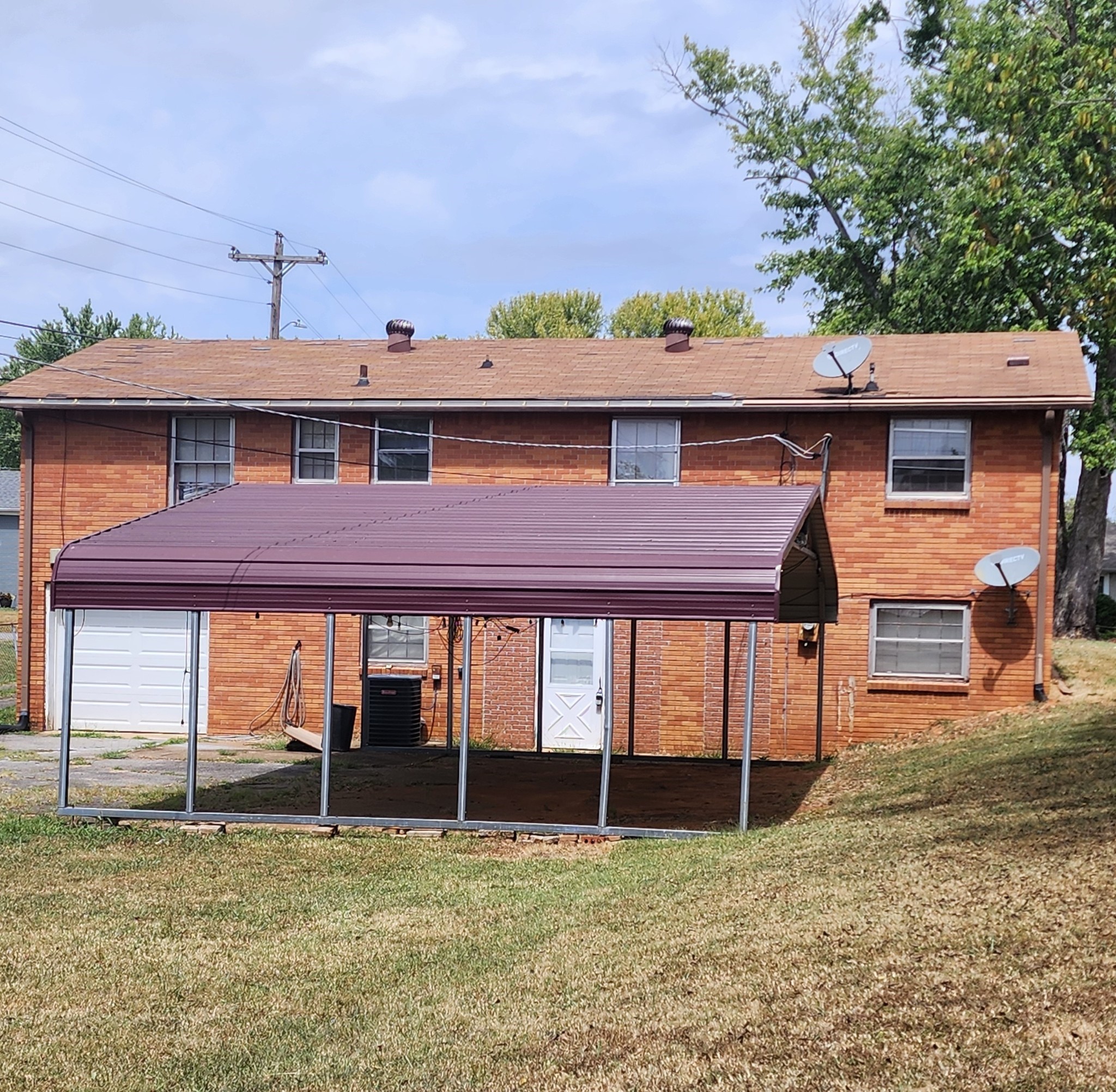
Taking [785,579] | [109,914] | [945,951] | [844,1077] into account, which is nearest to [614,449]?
[785,579]

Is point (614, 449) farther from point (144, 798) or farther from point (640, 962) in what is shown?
point (640, 962)

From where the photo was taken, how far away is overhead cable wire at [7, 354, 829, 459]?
20.7 metres

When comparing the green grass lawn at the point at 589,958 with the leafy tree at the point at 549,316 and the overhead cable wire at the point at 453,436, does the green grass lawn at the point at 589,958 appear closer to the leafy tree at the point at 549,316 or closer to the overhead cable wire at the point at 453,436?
the overhead cable wire at the point at 453,436

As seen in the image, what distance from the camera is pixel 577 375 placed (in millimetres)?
22891

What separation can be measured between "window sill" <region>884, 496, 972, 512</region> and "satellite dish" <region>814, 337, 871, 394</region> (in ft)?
6.25

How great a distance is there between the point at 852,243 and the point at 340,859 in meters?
27.2

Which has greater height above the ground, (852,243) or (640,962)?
(852,243)

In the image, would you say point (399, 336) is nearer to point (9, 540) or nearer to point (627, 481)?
point (627, 481)

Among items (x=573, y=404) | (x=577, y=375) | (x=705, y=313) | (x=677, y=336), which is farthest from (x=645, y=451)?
(x=705, y=313)

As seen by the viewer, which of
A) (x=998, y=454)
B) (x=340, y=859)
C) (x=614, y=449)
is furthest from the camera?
(x=614, y=449)

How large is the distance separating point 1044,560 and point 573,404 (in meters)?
7.13

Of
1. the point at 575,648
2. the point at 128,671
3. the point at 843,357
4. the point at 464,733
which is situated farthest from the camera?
the point at 128,671

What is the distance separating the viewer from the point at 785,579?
17344 mm

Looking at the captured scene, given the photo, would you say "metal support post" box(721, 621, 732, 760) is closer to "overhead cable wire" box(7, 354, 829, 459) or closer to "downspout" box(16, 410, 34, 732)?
"overhead cable wire" box(7, 354, 829, 459)
